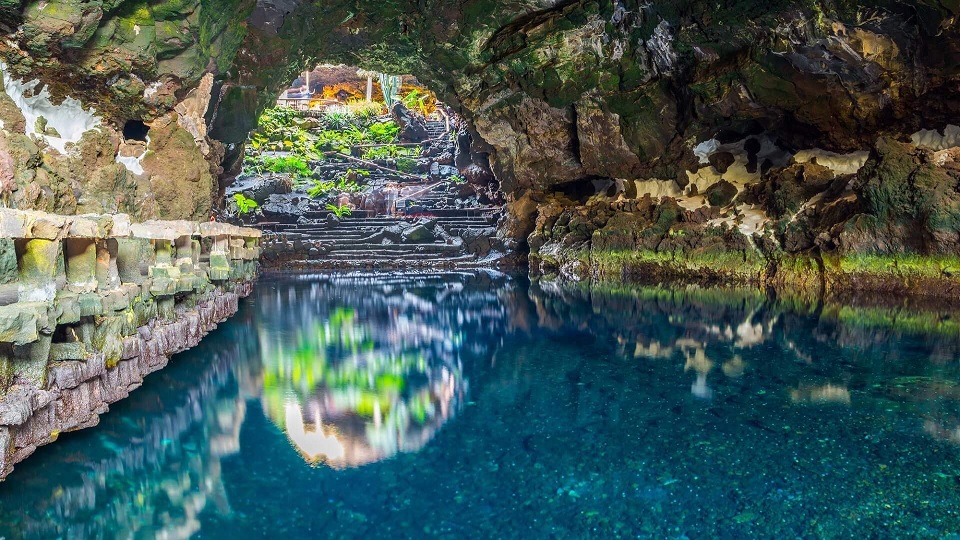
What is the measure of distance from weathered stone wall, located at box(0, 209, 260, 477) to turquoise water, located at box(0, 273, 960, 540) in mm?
262

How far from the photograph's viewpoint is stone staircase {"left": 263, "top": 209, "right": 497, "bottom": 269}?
21.0 m

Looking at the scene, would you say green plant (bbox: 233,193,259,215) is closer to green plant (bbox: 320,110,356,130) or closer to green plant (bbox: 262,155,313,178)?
green plant (bbox: 262,155,313,178)

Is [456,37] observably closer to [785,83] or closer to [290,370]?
[785,83]

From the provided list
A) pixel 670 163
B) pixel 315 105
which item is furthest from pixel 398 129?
pixel 670 163

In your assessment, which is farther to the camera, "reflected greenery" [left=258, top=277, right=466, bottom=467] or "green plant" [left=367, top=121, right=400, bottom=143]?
"green plant" [left=367, top=121, right=400, bottom=143]

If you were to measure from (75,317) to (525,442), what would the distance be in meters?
3.44

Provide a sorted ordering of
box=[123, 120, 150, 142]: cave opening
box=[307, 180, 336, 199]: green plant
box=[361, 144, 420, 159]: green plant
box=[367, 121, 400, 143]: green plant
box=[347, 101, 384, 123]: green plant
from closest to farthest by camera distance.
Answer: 1. box=[123, 120, 150, 142]: cave opening
2. box=[307, 180, 336, 199]: green plant
3. box=[361, 144, 420, 159]: green plant
4. box=[367, 121, 400, 143]: green plant
5. box=[347, 101, 384, 123]: green plant

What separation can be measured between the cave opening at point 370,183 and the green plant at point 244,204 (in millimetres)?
41

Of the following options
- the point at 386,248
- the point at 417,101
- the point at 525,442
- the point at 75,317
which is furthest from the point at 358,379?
the point at 417,101

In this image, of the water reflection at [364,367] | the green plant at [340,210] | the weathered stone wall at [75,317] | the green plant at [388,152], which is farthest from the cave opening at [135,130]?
the green plant at [388,152]

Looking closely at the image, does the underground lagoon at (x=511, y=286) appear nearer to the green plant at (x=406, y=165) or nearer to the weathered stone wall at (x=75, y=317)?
the weathered stone wall at (x=75, y=317)

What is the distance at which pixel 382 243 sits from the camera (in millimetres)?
21750

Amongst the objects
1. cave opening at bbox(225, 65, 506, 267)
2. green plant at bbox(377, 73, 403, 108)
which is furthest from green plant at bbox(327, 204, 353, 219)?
green plant at bbox(377, 73, 403, 108)

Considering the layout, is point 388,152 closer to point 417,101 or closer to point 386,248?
point 417,101
